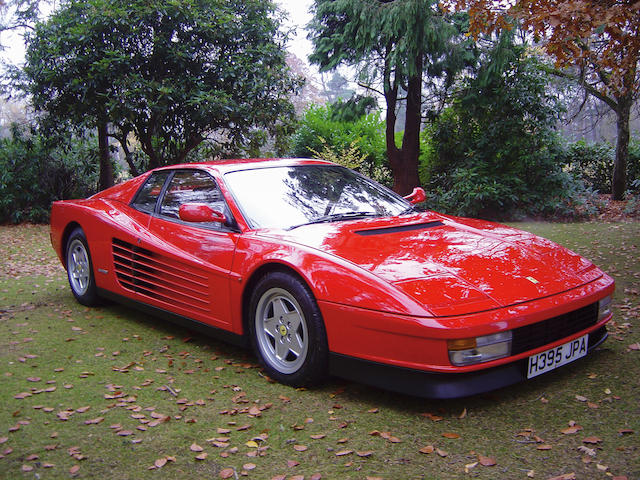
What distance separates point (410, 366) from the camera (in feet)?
10.2

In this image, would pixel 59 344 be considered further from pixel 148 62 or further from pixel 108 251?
pixel 148 62

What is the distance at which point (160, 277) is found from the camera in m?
4.62

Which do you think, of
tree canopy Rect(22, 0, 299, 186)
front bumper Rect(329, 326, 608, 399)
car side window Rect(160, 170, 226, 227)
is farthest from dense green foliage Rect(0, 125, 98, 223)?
front bumper Rect(329, 326, 608, 399)

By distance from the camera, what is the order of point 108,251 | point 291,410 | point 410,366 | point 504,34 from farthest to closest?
point 504,34
point 108,251
point 291,410
point 410,366

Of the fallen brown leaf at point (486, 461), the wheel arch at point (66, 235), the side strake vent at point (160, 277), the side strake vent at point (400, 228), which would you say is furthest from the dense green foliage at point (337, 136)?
the fallen brown leaf at point (486, 461)

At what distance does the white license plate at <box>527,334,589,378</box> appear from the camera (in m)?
3.27

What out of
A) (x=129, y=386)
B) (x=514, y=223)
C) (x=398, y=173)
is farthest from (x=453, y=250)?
(x=398, y=173)

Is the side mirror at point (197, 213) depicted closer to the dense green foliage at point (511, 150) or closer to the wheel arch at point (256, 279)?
the wheel arch at point (256, 279)

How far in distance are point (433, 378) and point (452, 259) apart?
2.63 ft

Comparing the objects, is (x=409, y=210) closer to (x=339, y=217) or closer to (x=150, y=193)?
(x=339, y=217)

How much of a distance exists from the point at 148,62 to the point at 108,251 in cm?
728

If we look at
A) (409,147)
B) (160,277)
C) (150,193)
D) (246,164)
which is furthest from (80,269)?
(409,147)

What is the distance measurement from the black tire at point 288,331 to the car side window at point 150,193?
1.69 m

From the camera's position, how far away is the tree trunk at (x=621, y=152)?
42.9 ft
